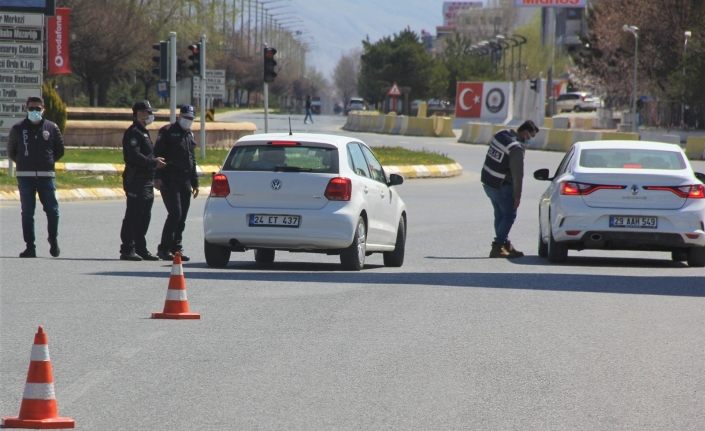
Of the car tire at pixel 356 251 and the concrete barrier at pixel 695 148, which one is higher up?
the car tire at pixel 356 251

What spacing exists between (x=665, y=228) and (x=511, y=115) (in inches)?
2933

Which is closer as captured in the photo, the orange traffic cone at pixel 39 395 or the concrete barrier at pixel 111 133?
the orange traffic cone at pixel 39 395

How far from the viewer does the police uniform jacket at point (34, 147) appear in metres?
17.5

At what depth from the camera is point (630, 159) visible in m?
18.3

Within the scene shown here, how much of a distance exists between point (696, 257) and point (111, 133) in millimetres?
33726

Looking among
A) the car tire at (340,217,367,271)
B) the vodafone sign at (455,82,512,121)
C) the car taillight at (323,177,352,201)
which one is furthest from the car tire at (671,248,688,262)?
the vodafone sign at (455,82,512,121)

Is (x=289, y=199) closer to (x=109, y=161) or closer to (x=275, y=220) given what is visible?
(x=275, y=220)

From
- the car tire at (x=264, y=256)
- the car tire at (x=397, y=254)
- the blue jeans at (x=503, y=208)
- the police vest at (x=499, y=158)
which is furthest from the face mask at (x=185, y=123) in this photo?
the blue jeans at (x=503, y=208)

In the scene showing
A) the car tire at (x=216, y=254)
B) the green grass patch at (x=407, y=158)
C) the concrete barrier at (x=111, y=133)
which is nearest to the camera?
the car tire at (x=216, y=254)

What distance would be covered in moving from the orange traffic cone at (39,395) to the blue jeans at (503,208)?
1237cm

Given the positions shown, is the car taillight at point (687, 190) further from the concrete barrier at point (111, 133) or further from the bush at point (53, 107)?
the concrete barrier at point (111, 133)

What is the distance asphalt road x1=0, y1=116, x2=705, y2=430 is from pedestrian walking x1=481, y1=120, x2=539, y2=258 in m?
0.78

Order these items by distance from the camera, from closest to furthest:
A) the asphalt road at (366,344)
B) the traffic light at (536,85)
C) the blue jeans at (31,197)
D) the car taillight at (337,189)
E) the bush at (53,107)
Result: the asphalt road at (366,344)
the car taillight at (337,189)
the blue jeans at (31,197)
the bush at (53,107)
the traffic light at (536,85)

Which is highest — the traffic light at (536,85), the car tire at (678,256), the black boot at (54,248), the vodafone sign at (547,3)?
the vodafone sign at (547,3)
